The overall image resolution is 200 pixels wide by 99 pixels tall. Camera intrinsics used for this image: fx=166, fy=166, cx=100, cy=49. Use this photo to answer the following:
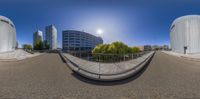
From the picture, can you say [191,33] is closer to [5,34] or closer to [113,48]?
[113,48]

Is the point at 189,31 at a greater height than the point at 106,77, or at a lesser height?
greater

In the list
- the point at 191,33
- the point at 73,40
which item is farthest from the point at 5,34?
the point at 191,33

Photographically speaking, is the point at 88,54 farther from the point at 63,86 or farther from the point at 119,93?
the point at 119,93

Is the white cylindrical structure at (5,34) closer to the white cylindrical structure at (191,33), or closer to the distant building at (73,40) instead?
the distant building at (73,40)

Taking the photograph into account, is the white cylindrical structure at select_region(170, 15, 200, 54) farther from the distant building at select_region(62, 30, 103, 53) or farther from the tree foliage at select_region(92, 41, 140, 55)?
the distant building at select_region(62, 30, 103, 53)

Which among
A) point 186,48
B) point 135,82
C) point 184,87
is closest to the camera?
point 184,87

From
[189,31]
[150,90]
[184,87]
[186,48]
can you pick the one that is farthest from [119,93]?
[189,31]

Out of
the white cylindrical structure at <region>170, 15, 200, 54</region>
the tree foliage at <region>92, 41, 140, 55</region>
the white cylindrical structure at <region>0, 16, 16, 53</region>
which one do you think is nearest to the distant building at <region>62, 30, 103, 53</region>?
the white cylindrical structure at <region>0, 16, 16, 53</region>

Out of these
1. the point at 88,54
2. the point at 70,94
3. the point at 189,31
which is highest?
the point at 189,31

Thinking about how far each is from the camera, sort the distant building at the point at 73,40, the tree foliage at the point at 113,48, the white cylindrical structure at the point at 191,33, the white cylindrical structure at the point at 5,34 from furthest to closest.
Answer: the distant building at the point at 73,40 → the white cylindrical structure at the point at 191,33 → the white cylindrical structure at the point at 5,34 → the tree foliage at the point at 113,48

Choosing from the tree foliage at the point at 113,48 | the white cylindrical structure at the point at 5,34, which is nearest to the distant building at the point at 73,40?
the white cylindrical structure at the point at 5,34

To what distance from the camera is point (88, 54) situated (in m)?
15.3

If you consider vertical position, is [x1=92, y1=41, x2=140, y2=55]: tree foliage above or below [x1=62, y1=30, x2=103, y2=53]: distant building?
below

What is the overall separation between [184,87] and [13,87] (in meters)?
6.43
